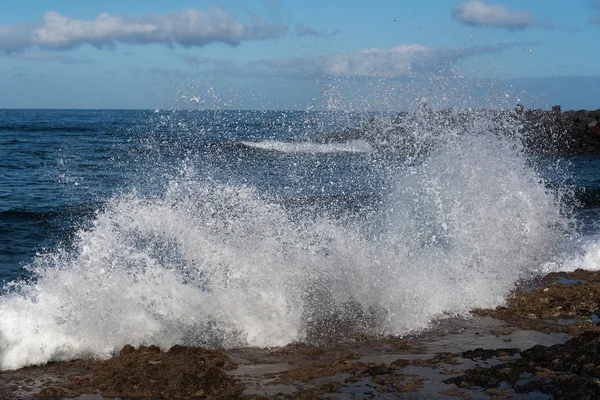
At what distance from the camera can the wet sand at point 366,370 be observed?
462 centimetres

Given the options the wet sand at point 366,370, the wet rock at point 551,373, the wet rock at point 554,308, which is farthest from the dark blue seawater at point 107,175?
the wet rock at point 551,373

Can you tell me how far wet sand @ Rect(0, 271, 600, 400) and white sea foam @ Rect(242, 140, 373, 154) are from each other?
69.1ft

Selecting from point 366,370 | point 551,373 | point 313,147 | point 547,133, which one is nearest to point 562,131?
point 547,133

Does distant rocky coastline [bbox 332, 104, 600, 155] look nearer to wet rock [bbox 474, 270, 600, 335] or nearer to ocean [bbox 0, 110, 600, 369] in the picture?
ocean [bbox 0, 110, 600, 369]

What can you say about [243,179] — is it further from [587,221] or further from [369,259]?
[369,259]

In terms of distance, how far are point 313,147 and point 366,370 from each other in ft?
85.5

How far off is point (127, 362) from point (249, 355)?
3.51 feet

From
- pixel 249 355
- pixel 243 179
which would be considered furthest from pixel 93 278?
pixel 243 179

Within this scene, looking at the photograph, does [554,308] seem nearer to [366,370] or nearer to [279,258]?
[366,370]

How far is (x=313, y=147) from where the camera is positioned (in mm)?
30906

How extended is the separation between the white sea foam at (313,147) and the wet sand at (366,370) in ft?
69.1

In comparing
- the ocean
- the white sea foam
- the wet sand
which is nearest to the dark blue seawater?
the ocean

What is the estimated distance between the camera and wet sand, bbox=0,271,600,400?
4.62 m

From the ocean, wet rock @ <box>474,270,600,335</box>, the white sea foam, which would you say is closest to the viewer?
the ocean
